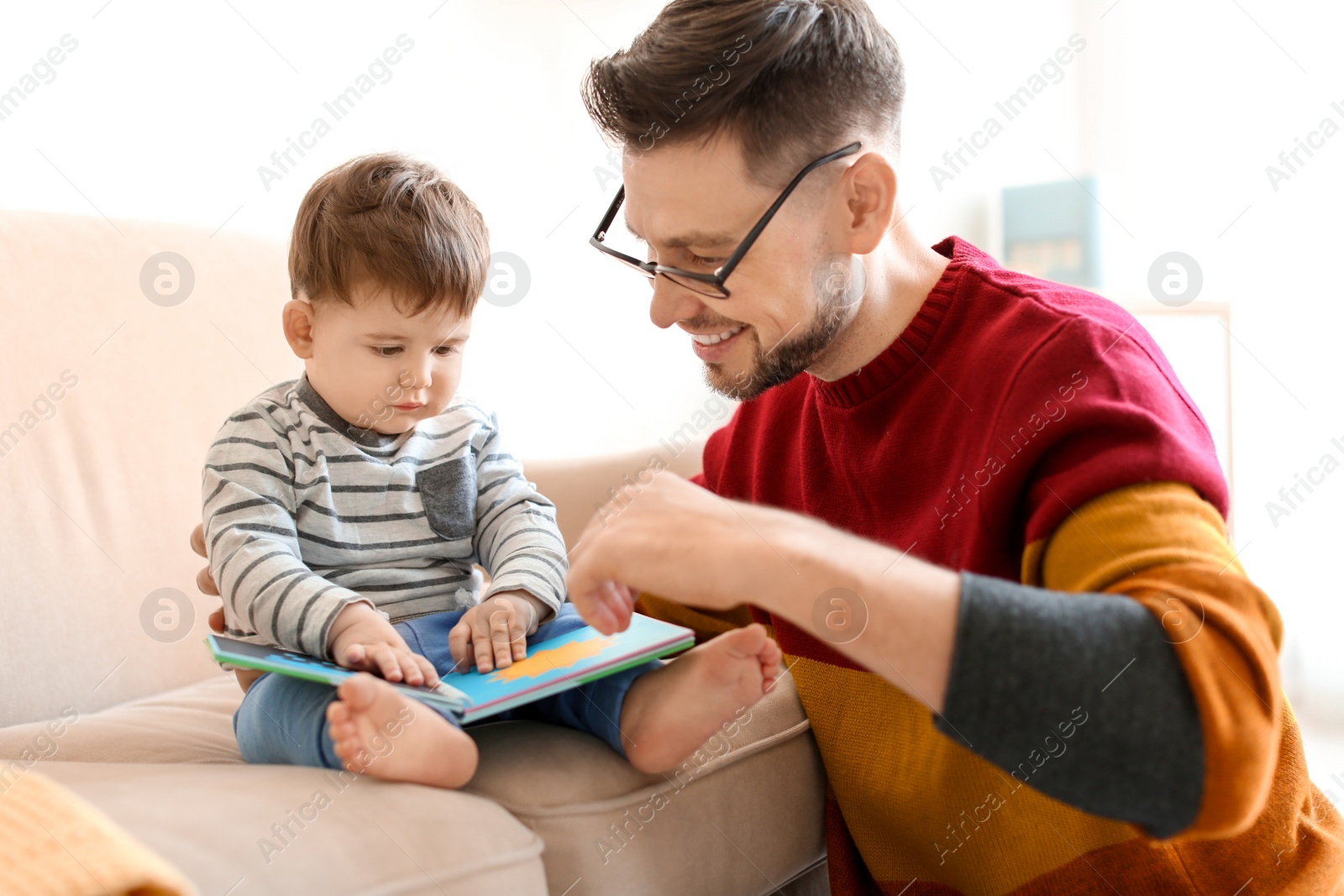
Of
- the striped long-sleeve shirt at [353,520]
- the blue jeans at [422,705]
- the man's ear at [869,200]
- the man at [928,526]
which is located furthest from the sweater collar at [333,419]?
the man's ear at [869,200]

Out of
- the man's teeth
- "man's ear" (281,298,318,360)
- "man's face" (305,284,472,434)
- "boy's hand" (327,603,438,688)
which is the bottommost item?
"boy's hand" (327,603,438,688)

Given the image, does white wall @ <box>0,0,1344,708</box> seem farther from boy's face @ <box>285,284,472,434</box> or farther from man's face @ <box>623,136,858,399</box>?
man's face @ <box>623,136,858,399</box>

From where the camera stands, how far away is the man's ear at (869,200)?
108cm

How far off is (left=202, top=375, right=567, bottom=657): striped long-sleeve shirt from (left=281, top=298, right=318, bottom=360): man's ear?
0.05 m

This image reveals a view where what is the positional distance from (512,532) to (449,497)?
9cm

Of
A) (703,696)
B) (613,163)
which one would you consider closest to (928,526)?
(703,696)

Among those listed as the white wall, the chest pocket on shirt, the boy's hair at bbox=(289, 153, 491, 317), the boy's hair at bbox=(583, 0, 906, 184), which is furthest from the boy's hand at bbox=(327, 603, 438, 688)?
the white wall

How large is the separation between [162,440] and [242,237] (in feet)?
1.16

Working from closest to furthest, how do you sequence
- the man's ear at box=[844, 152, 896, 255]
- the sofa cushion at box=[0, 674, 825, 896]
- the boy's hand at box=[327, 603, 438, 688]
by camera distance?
the sofa cushion at box=[0, 674, 825, 896], the boy's hand at box=[327, 603, 438, 688], the man's ear at box=[844, 152, 896, 255]

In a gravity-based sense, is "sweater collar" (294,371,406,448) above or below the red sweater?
above

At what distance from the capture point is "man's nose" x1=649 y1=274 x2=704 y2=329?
1.12m

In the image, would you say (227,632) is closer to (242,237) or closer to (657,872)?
(657,872)

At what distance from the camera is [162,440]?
1.47 m

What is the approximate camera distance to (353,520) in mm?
1184
